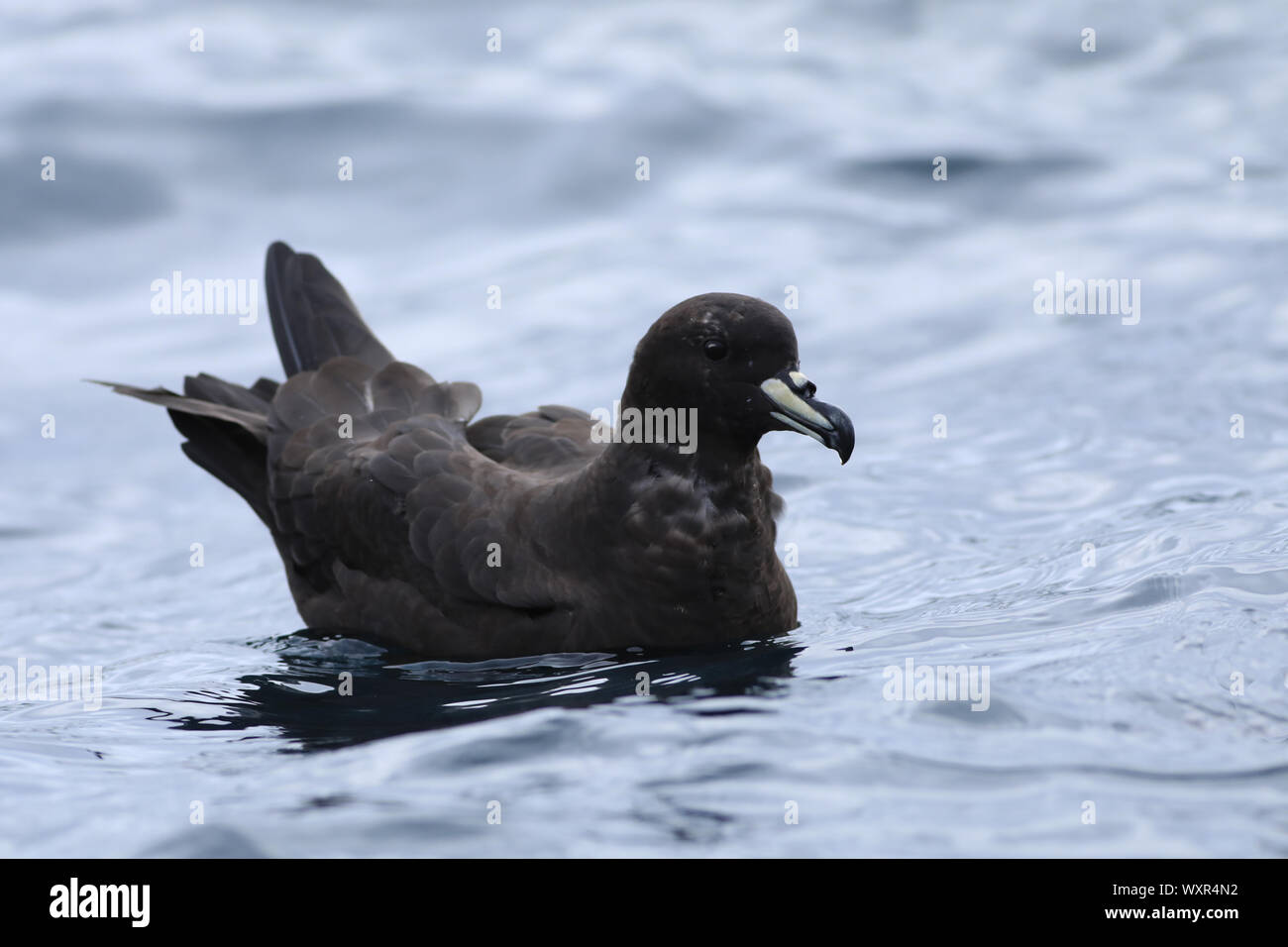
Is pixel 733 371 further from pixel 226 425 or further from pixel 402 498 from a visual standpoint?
pixel 226 425

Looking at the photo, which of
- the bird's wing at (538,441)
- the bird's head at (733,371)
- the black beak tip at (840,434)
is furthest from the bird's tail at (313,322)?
the black beak tip at (840,434)

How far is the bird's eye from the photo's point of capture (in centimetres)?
625

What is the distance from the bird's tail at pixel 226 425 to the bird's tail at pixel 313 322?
24 cm

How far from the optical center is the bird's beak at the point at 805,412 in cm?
592

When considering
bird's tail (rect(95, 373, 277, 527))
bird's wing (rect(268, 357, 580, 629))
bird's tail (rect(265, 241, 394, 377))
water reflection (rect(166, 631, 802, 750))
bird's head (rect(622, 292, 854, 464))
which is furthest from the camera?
bird's tail (rect(265, 241, 394, 377))

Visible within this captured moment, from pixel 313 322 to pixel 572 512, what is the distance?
2.71m

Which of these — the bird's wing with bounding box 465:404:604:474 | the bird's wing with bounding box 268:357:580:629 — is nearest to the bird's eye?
the bird's wing with bounding box 268:357:580:629

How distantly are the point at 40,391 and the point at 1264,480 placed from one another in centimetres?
886

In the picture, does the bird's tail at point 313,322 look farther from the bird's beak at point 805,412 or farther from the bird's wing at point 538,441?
the bird's beak at point 805,412

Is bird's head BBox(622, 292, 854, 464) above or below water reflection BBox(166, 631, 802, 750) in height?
above

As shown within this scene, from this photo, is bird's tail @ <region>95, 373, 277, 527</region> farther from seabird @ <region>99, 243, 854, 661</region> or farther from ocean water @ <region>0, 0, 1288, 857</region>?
ocean water @ <region>0, 0, 1288, 857</region>

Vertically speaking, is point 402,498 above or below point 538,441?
below

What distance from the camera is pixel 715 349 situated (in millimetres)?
6254

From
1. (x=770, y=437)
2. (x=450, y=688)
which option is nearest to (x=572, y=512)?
(x=450, y=688)
